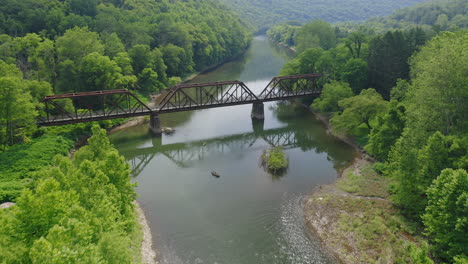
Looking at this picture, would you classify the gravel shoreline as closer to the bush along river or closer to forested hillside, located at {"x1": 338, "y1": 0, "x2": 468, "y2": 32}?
the bush along river

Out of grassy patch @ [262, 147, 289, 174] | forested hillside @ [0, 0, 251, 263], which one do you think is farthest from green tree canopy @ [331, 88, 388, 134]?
forested hillside @ [0, 0, 251, 263]

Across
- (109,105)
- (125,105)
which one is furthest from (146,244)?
(125,105)

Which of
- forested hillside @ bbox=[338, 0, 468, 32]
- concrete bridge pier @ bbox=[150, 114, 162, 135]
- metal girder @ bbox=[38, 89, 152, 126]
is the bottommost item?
concrete bridge pier @ bbox=[150, 114, 162, 135]

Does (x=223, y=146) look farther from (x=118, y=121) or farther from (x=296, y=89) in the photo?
(x=296, y=89)

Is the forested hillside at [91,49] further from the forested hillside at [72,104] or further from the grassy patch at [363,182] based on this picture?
the grassy patch at [363,182]

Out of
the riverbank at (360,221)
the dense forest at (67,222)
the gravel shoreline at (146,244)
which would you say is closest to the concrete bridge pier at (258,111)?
the riverbank at (360,221)

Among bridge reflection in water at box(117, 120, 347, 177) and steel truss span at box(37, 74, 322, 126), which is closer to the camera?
bridge reflection in water at box(117, 120, 347, 177)
